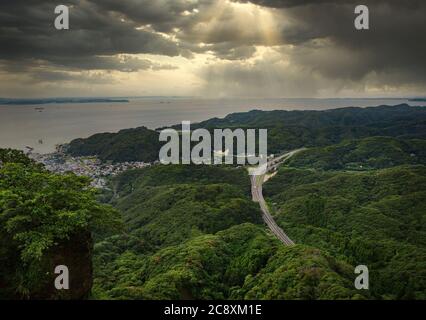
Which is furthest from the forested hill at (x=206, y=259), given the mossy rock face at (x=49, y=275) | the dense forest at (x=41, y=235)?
the dense forest at (x=41, y=235)

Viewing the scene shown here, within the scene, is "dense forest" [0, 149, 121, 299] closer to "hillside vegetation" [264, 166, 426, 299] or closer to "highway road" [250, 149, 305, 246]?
"hillside vegetation" [264, 166, 426, 299]

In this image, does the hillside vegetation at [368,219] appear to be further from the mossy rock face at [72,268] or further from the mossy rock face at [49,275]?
the mossy rock face at [49,275]

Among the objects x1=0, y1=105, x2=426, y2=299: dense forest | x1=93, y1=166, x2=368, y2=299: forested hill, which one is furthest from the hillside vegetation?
x1=93, y1=166, x2=368, y2=299: forested hill

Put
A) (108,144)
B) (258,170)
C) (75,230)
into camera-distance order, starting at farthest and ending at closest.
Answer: (108,144) → (258,170) → (75,230)

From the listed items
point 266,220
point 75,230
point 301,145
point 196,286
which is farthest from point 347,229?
point 301,145

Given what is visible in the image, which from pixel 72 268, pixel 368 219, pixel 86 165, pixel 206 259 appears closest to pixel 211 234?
pixel 206 259
